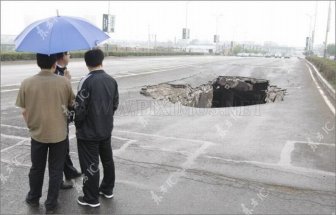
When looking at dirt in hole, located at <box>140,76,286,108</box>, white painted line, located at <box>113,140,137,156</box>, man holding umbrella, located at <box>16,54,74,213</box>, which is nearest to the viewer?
man holding umbrella, located at <box>16,54,74,213</box>

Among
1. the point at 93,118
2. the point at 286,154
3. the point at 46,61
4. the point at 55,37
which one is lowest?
the point at 286,154

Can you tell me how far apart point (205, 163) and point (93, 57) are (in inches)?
106

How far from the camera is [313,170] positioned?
19.9ft

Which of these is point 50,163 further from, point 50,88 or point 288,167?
point 288,167

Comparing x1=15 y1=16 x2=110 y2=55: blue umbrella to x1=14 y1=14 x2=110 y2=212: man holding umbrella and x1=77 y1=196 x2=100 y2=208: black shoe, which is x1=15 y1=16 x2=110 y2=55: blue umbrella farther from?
x1=77 y1=196 x2=100 y2=208: black shoe

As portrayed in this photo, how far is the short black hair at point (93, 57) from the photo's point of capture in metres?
4.28

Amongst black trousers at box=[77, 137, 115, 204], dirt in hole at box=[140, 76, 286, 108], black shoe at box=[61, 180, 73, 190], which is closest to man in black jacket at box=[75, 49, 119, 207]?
black trousers at box=[77, 137, 115, 204]

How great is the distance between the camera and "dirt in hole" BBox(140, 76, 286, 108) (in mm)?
15281

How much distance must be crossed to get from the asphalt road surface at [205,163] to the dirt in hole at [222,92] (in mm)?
4413

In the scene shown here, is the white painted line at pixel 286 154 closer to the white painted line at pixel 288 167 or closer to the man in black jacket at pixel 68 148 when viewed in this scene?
the white painted line at pixel 288 167

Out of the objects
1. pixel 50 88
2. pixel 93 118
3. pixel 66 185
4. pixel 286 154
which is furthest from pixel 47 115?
pixel 286 154

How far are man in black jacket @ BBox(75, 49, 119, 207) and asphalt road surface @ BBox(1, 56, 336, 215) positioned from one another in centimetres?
30

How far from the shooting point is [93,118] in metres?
4.34

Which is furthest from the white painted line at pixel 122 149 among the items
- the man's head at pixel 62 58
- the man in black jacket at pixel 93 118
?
the man's head at pixel 62 58
